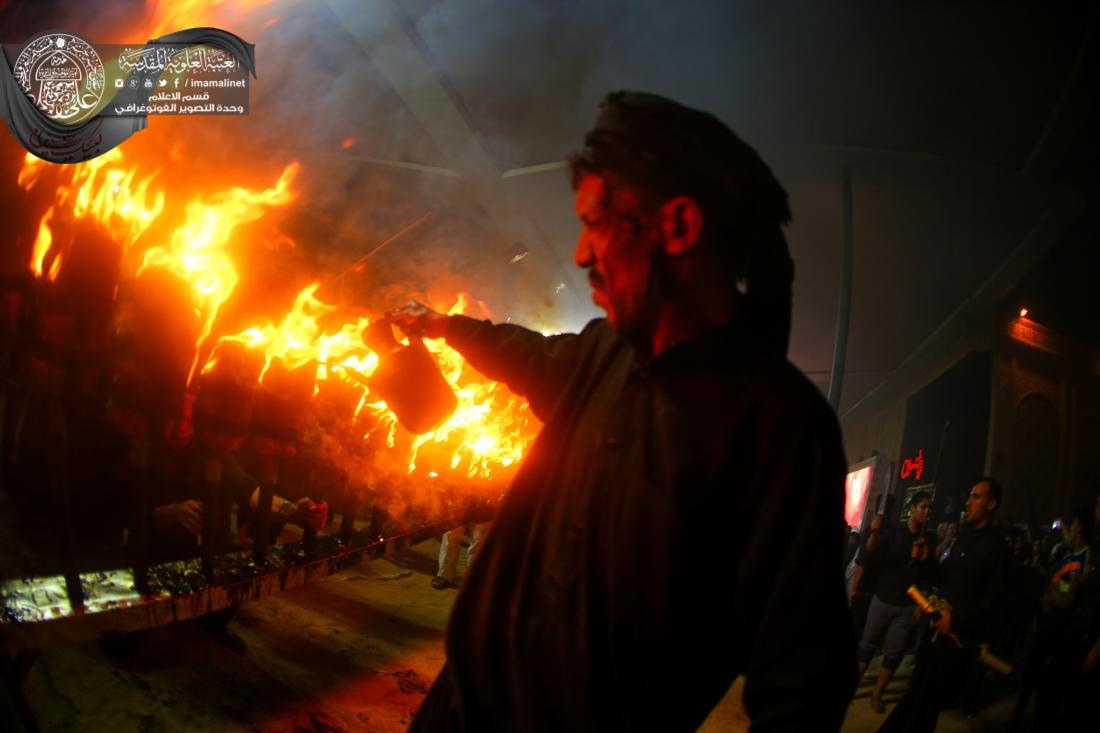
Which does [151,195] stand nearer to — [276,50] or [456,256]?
[276,50]

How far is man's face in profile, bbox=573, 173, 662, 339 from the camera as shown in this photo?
1379mm

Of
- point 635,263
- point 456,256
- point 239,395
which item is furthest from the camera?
point 456,256

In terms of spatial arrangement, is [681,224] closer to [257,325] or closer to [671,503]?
[671,503]

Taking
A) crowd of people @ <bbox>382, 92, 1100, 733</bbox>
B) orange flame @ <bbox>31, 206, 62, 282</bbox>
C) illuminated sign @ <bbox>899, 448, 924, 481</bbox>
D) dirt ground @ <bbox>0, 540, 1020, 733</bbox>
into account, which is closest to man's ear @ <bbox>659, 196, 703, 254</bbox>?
crowd of people @ <bbox>382, 92, 1100, 733</bbox>

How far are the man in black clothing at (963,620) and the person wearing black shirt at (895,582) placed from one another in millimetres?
1025

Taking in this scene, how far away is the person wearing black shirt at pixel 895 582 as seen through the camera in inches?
254

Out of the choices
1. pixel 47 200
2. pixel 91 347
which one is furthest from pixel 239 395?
pixel 47 200

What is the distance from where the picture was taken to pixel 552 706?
126cm

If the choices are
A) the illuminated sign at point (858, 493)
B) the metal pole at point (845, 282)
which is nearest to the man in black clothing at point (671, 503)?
the metal pole at point (845, 282)

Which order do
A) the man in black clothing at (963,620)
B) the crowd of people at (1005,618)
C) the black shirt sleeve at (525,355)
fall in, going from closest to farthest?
the black shirt sleeve at (525,355) → the crowd of people at (1005,618) → the man in black clothing at (963,620)

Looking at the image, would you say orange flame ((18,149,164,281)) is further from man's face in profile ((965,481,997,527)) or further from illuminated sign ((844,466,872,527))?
illuminated sign ((844,466,872,527))

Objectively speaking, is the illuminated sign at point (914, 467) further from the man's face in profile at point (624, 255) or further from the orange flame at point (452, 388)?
the man's face in profile at point (624, 255)

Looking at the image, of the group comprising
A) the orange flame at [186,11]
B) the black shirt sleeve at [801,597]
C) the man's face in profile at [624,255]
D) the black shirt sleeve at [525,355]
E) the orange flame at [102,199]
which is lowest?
the black shirt sleeve at [801,597]

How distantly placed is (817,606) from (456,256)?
31.3 feet
